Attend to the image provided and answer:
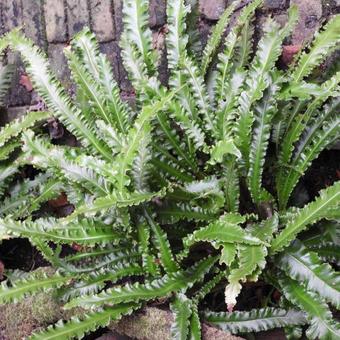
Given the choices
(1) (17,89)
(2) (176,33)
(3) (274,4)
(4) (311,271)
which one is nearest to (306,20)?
(3) (274,4)

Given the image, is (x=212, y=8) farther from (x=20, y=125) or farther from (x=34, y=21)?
(x=20, y=125)

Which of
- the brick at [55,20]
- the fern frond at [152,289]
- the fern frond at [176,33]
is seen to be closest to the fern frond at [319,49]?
the fern frond at [176,33]

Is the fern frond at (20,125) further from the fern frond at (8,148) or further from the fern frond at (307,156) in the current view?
the fern frond at (307,156)

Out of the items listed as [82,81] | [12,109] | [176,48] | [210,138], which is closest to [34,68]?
[82,81]

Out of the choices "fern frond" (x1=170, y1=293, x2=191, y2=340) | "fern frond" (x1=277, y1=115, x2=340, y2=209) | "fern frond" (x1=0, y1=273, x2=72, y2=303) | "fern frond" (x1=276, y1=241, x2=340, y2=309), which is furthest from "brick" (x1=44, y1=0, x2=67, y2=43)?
"fern frond" (x1=276, y1=241, x2=340, y2=309)

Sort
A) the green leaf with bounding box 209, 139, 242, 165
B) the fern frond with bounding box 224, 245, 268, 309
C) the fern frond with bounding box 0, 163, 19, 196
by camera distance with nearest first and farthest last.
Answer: the fern frond with bounding box 224, 245, 268, 309
the green leaf with bounding box 209, 139, 242, 165
the fern frond with bounding box 0, 163, 19, 196

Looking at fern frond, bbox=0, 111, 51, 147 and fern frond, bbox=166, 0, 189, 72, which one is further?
fern frond, bbox=0, 111, 51, 147

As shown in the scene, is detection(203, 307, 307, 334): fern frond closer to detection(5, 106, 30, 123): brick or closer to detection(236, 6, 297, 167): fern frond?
detection(236, 6, 297, 167): fern frond
